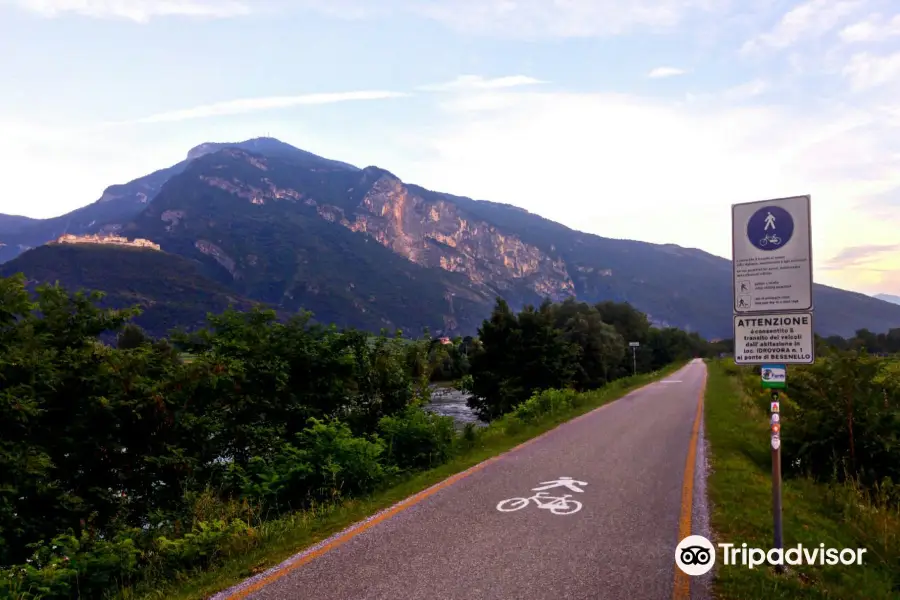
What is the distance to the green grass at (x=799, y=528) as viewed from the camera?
16.6 feet

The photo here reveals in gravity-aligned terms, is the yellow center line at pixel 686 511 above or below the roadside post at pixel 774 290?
below

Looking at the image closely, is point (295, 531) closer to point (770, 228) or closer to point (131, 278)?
point (770, 228)

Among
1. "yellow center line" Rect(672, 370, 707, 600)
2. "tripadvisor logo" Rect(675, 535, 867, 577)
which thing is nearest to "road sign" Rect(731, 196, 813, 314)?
"tripadvisor logo" Rect(675, 535, 867, 577)

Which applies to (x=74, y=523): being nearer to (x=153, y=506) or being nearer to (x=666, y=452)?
(x=153, y=506)

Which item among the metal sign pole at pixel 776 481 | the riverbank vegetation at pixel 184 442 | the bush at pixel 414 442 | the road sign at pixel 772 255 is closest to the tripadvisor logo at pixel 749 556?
the metal sign pole at pixel 776 481

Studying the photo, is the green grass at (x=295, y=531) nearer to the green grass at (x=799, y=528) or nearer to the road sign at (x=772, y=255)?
the green grass at (x=799, y=528)

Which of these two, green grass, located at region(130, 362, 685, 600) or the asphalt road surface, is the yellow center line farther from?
green grass, located at region(130, 362, 685, 600)

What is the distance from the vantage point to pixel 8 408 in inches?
291

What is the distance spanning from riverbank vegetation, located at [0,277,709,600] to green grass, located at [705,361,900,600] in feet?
14.6

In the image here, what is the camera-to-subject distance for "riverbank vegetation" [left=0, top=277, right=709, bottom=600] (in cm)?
654

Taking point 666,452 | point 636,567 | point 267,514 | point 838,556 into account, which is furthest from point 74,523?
point 666,452

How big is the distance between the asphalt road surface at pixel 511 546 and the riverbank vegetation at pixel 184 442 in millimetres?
783

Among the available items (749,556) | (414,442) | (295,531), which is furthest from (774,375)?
(414,442)

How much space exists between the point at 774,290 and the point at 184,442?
8770 millimetres
